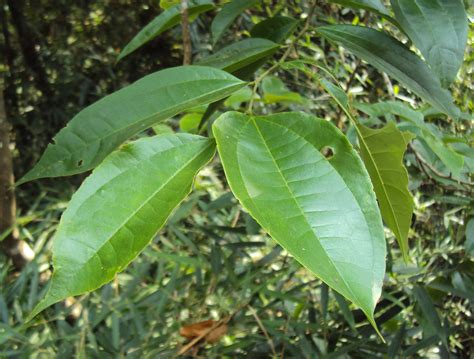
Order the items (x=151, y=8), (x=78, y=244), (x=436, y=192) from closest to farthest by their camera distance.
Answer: (x=78, y=244), (x=436, y=192), (x=151, y=8)

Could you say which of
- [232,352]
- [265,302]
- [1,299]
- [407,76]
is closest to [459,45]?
[407,76]

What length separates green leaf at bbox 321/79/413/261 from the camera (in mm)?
409

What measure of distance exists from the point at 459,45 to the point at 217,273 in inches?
26.1

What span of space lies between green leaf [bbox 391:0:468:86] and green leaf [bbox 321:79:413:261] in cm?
6

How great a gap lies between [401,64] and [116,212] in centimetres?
29

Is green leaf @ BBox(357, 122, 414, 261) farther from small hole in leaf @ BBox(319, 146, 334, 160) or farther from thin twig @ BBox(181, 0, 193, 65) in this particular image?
thin twig @ BBox(181, 0, 193, 65)

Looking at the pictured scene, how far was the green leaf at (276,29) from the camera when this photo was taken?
0.57 meters

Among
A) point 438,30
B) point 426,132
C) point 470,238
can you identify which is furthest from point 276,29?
point 470,238

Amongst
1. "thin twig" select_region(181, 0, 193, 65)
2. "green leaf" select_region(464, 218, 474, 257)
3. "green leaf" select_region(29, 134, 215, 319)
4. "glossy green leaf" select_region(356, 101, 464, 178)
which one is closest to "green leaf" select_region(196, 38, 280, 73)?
"thin twig" select_region(181, 0, 193, 65)

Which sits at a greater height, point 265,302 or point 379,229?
point 379,229

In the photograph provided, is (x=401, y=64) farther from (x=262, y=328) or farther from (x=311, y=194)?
(x=262, y=328)

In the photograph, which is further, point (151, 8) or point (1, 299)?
point (151, 8)

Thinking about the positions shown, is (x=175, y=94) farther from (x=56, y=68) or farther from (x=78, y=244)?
(x=56, y=68)

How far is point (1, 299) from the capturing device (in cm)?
99
